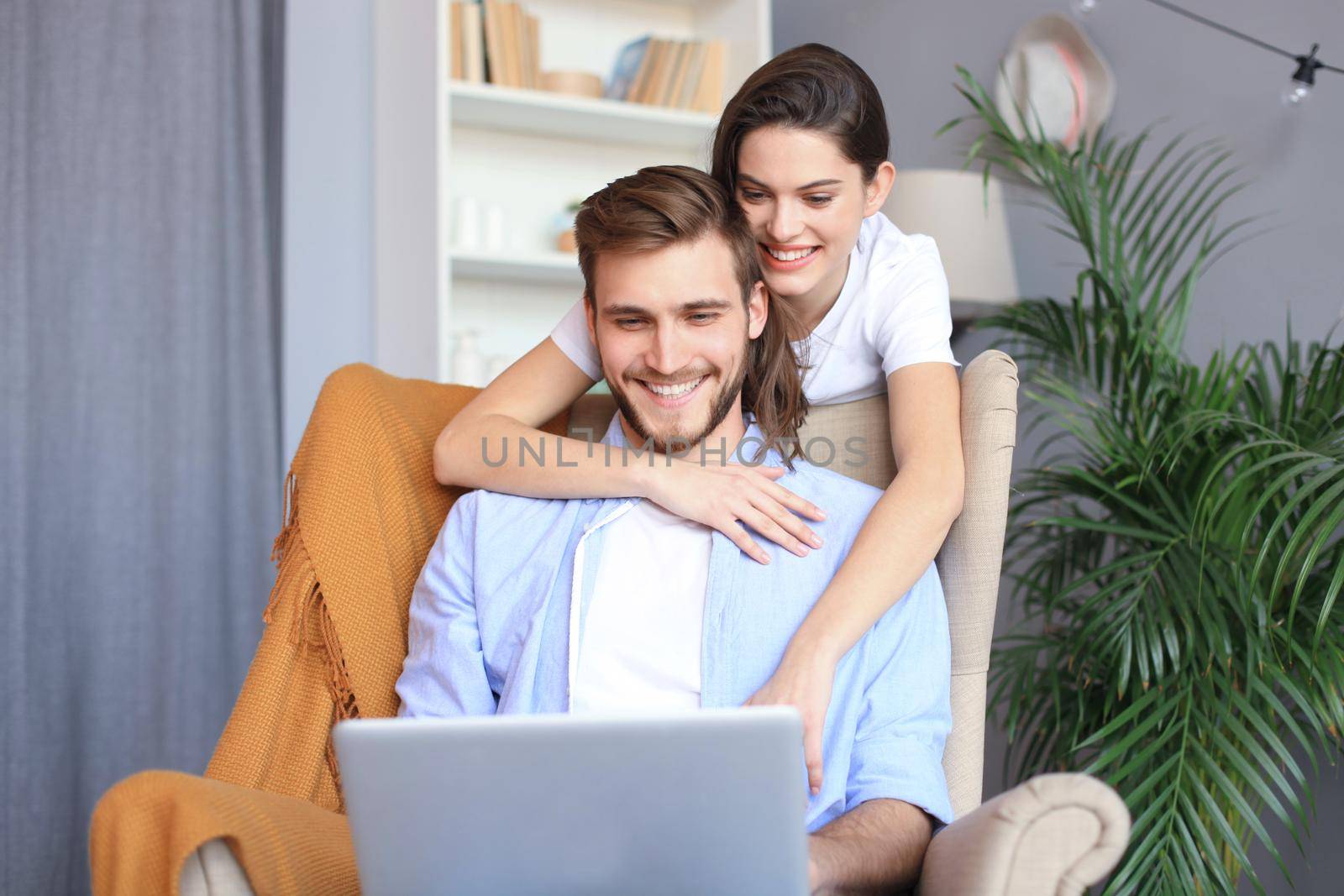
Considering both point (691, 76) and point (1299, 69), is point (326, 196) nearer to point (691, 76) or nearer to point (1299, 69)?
point (691, 76)

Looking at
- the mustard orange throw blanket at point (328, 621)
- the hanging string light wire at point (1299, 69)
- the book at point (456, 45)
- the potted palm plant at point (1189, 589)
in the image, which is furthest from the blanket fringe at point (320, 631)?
the book at point (456, 45)

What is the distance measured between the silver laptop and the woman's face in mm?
907

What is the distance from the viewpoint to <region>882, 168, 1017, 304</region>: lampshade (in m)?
2.62

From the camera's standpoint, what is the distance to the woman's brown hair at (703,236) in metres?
1.50

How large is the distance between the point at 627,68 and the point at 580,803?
2.84 metres

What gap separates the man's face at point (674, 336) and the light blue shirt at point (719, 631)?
3.7 inches

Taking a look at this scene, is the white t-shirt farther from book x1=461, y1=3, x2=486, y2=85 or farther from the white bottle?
book x1=461, y1=3, x2=486, y2=85

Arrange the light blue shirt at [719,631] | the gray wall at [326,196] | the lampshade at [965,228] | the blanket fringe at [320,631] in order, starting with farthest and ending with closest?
the gray wall at [326,196] < the lampshade at [965,228] < the blanket fringe at [320,631] < the light blue shirt at [719,631]

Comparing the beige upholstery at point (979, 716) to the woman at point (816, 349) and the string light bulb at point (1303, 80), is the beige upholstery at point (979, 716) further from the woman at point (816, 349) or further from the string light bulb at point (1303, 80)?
the string light bulb at point (1303, 80)

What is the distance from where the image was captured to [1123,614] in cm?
190

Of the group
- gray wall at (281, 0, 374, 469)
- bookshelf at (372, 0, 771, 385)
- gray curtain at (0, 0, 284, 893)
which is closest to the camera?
gray curtain at (0, 0, 284, 893)

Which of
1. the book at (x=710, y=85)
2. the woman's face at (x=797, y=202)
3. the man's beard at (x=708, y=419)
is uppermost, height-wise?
the book at (x=710, y=85)

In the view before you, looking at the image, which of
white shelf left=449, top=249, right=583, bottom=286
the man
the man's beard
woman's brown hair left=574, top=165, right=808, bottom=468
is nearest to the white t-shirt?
the man

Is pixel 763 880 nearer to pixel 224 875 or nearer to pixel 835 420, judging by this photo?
pixel 224 875
